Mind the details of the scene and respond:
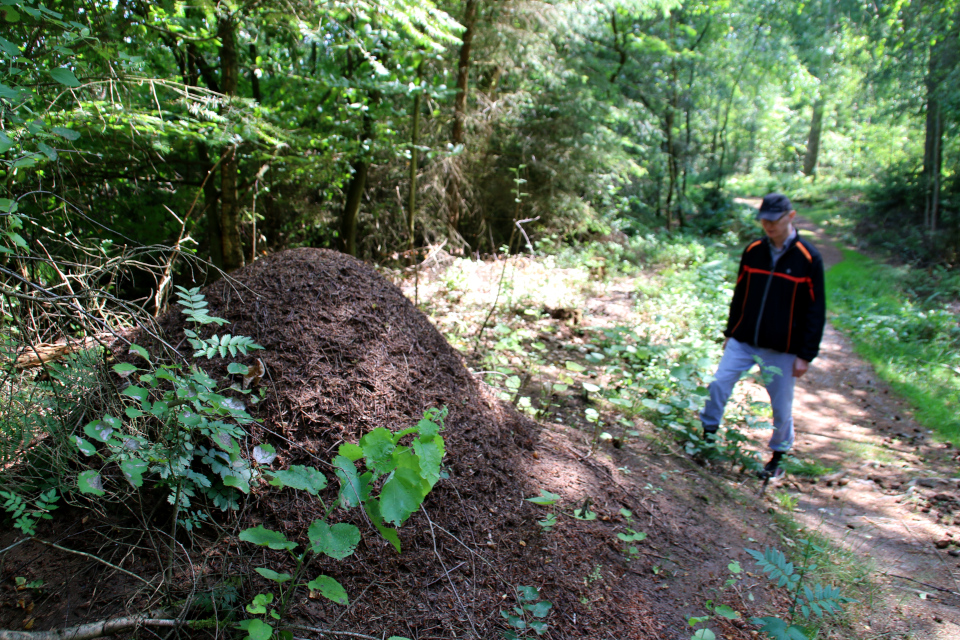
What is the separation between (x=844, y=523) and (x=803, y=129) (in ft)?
132

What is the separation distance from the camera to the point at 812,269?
4.05m

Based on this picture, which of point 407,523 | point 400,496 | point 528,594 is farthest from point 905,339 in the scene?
point 400,496

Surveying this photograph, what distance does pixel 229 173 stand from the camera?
17.6ft

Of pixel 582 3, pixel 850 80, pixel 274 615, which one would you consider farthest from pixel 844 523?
pixel 850 80

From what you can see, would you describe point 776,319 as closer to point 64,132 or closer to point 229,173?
point 64,132

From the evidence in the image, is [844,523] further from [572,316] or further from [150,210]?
[150,210]

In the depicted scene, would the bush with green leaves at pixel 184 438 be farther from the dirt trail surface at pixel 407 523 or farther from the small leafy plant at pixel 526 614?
the small leafy plant at pixel 526 614

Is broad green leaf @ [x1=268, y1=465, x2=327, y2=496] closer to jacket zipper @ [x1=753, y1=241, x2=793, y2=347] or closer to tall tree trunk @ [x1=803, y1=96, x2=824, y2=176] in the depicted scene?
jacket zipper @ [x1=753, y1=241, x2=793, y2=347]

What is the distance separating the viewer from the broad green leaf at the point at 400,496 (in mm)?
1541

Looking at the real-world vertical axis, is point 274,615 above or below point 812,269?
below

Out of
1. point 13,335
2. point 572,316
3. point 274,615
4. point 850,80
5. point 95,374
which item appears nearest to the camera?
point 274,615

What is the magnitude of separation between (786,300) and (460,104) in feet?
26.0

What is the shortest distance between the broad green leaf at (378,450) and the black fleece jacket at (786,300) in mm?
3634

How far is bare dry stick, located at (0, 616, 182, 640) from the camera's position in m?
1.75
